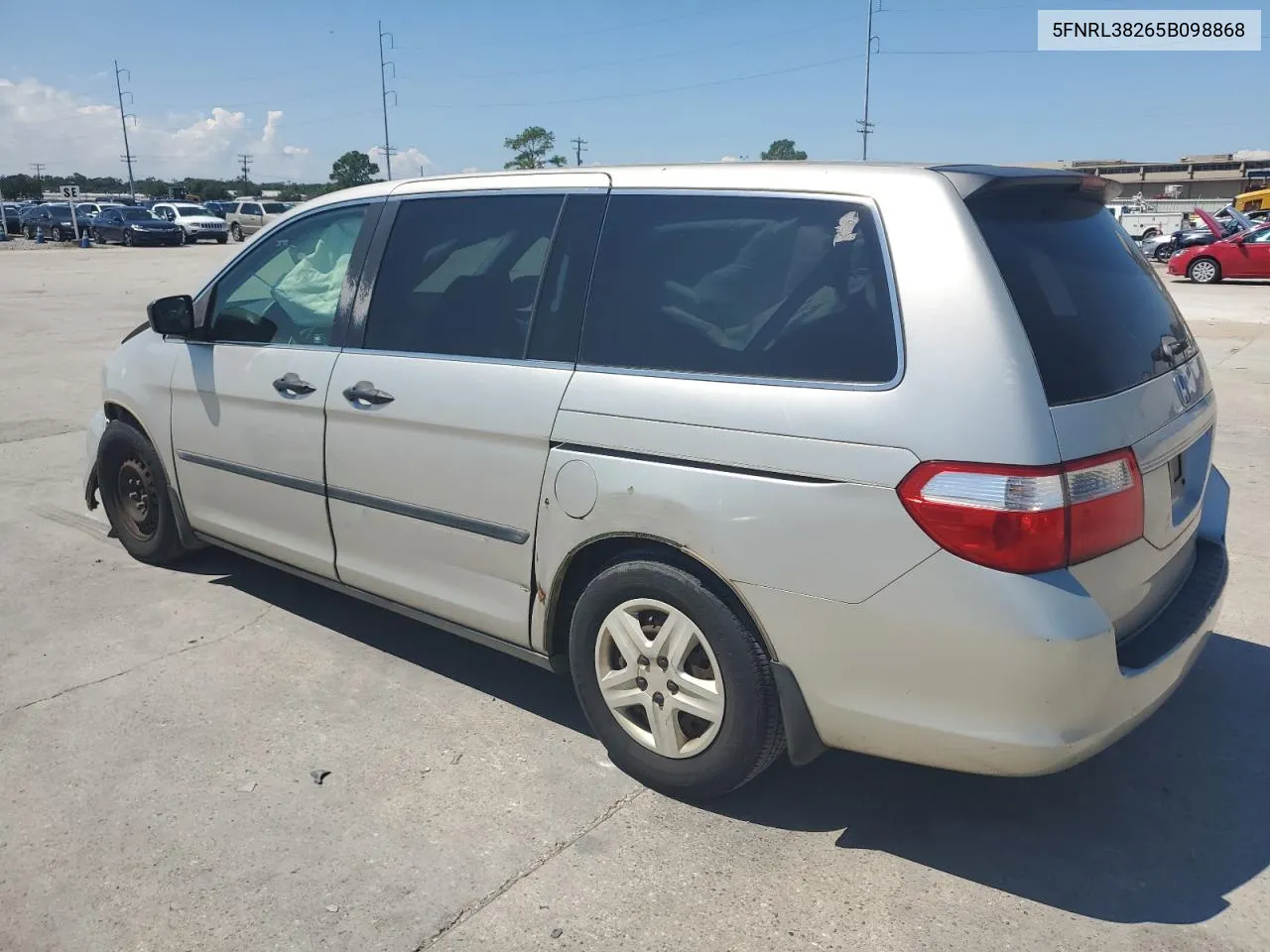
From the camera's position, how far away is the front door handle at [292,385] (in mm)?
3914

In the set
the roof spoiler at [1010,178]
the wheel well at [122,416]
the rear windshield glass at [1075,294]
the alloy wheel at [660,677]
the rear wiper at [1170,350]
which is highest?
the roof spoiler at [1010,178]

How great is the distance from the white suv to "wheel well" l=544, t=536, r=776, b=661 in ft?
140

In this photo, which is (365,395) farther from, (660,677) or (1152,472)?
(1152,472)

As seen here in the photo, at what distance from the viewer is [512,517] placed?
3291 mm

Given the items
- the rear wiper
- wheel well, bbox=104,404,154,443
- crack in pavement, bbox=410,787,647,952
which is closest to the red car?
the rear wiper

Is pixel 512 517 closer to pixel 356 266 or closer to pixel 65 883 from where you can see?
pixel 356 266

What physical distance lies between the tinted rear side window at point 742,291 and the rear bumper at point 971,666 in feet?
1.92

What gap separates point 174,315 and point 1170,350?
12.8 feet

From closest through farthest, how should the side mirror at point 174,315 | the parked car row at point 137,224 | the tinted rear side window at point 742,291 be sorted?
the tinted rear side window at point 742,291 → the side mirror at point 174,315 → the parked car row at point 137,224

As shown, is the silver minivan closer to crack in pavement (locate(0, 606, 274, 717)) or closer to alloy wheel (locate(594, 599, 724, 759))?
alloy wheel (locate(594, 599, 724, 759))

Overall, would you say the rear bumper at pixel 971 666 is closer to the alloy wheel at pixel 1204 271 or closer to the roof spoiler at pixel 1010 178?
the roof spoiler at pixel 1010 178

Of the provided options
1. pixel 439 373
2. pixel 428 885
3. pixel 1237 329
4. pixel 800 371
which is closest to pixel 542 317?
pixel 439 373

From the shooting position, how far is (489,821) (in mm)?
3033

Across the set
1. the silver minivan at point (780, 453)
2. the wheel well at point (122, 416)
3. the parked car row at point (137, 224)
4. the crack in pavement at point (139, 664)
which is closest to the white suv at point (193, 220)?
the parked car row at point (137, 224)
